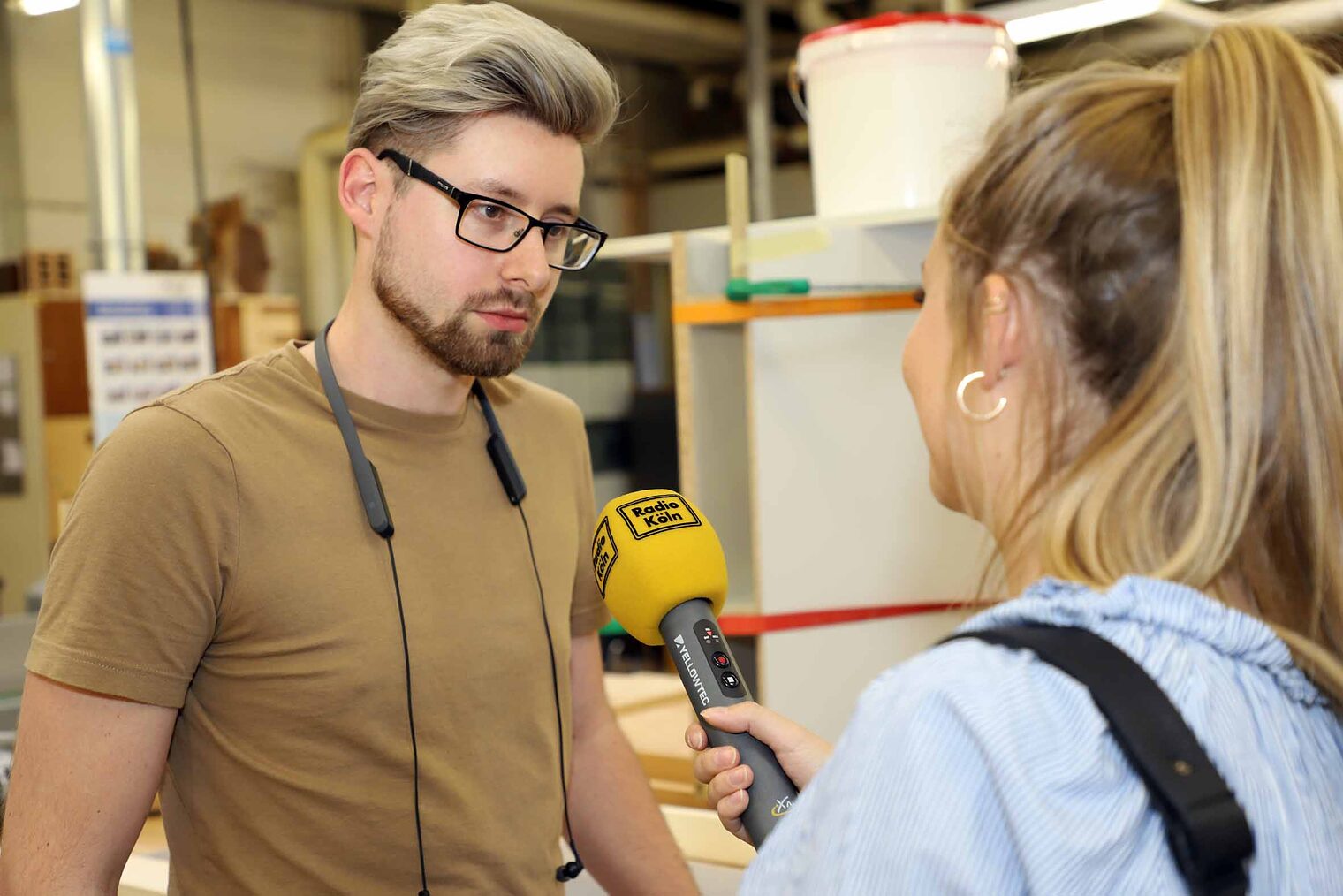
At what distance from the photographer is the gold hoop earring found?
80 centimetres

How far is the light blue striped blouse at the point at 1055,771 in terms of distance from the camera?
649mm

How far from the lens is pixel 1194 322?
70 cm

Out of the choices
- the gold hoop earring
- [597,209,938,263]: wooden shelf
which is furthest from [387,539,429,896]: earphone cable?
[597,209,938,263]: wooden shelf

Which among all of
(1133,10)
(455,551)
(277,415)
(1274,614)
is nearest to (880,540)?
(455,551)

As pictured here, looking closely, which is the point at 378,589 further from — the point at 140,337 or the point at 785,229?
the point at 140,337

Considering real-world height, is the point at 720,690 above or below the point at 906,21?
below

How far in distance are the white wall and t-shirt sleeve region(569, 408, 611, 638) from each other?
4943mm

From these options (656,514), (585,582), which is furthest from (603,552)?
(585,582)

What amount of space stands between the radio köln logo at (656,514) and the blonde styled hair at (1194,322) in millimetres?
439

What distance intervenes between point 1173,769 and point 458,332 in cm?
88

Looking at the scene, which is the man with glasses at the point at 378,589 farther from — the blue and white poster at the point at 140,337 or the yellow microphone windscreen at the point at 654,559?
the blue and white poster at the point at 140,337

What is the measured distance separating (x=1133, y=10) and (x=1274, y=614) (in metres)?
3.12

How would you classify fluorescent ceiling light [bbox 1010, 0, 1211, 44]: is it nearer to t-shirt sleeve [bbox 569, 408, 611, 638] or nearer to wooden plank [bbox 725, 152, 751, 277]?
wooden plank [bbox 725, 152, 751, 277]

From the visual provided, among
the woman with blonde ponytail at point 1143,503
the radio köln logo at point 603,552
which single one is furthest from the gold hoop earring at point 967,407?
the radio köln logo at point 603,552
